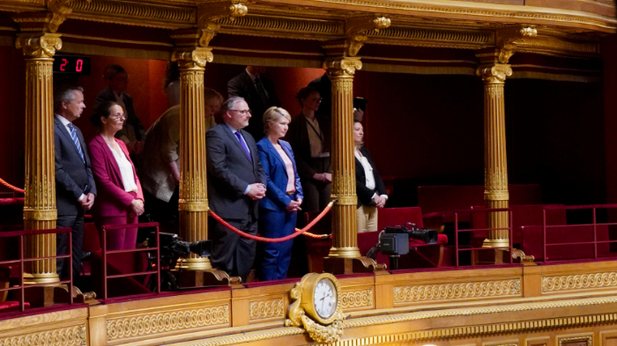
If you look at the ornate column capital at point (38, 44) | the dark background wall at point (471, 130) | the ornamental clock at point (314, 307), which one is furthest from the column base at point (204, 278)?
the dark background wall at point (471, 130)

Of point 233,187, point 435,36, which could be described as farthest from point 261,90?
point 233,187

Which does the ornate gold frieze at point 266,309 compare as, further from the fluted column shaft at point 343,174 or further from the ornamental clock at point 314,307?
the fluted column shaft at point 343,174

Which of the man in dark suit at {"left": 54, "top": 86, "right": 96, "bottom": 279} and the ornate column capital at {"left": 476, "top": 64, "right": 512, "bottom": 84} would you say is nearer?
the man in dark suit at {"left": 54, "top": 86, "right": 96, "bottom": 279}

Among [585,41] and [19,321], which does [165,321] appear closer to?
[19,321]

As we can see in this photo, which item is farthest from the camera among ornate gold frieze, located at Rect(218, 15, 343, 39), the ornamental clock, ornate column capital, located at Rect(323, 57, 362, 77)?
ornate column capital, located at Rect(323, 57, 362, 77)

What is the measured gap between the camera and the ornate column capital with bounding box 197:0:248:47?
29.1 ft

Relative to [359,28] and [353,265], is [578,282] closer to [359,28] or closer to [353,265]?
[353,265]

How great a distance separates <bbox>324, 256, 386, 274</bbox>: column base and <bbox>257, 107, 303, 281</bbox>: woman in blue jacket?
1.51 ft

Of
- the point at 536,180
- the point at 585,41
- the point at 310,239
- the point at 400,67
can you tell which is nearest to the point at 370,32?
the point at 400,67

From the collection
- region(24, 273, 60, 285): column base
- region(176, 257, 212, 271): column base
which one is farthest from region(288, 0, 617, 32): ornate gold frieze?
region(24, 273, 60, 285): column base

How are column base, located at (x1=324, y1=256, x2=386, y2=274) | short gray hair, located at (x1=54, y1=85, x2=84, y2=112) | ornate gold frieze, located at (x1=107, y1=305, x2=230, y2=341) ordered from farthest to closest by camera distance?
1. column base, located at (x1=324, y1=256, x2=386, y2=274)
2. short gray hair, located at (x1=54, y1=85, x2=84, y2=112)
3. ornate gold frieze, located at (x1=107, y1=305, x2=230, y2=341)

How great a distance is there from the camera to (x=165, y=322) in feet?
26.8

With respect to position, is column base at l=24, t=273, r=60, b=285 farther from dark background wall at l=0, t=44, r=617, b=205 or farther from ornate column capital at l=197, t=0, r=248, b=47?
dark background wall at l=0, t=44, r=617, b=205

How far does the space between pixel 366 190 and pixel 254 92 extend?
151 cm
